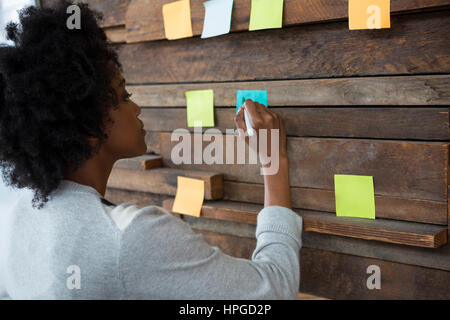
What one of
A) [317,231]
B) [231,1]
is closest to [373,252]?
[317,231]

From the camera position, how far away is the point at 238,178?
1355 millimetres

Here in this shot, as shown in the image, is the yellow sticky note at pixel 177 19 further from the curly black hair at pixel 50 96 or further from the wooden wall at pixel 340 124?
the curly black hair at pixel 50 96

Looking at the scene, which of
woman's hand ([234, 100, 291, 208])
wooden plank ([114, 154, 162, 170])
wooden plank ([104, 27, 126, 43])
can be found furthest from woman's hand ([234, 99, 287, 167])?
wooden plank ([104, 27, 126, 43])

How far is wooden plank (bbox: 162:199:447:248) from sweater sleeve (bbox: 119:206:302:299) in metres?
0.29

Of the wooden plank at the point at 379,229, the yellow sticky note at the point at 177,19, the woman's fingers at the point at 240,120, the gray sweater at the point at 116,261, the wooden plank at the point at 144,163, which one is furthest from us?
the wooden plank at the point at 144,163

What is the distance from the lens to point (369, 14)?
1.02m

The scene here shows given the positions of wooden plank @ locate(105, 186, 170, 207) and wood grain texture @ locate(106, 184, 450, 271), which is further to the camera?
wooden plank @ locate(105, 186, 170, 207)

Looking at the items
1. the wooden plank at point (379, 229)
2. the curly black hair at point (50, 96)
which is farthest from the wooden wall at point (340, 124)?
the curly black hair at point (50, 96)

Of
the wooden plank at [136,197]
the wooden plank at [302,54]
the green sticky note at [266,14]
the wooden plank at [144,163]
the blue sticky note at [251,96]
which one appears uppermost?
the green sticky note at [266,14]

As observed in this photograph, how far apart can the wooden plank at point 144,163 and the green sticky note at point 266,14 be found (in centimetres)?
54

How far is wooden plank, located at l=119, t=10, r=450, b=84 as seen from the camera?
0.99 metres

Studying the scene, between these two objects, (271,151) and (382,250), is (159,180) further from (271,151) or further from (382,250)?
(382,250)

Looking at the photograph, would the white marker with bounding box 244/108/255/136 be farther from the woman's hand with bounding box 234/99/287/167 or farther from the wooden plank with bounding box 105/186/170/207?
the wooden plank with bounding box 105/186/170/207

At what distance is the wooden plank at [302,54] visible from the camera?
989 millimetres
